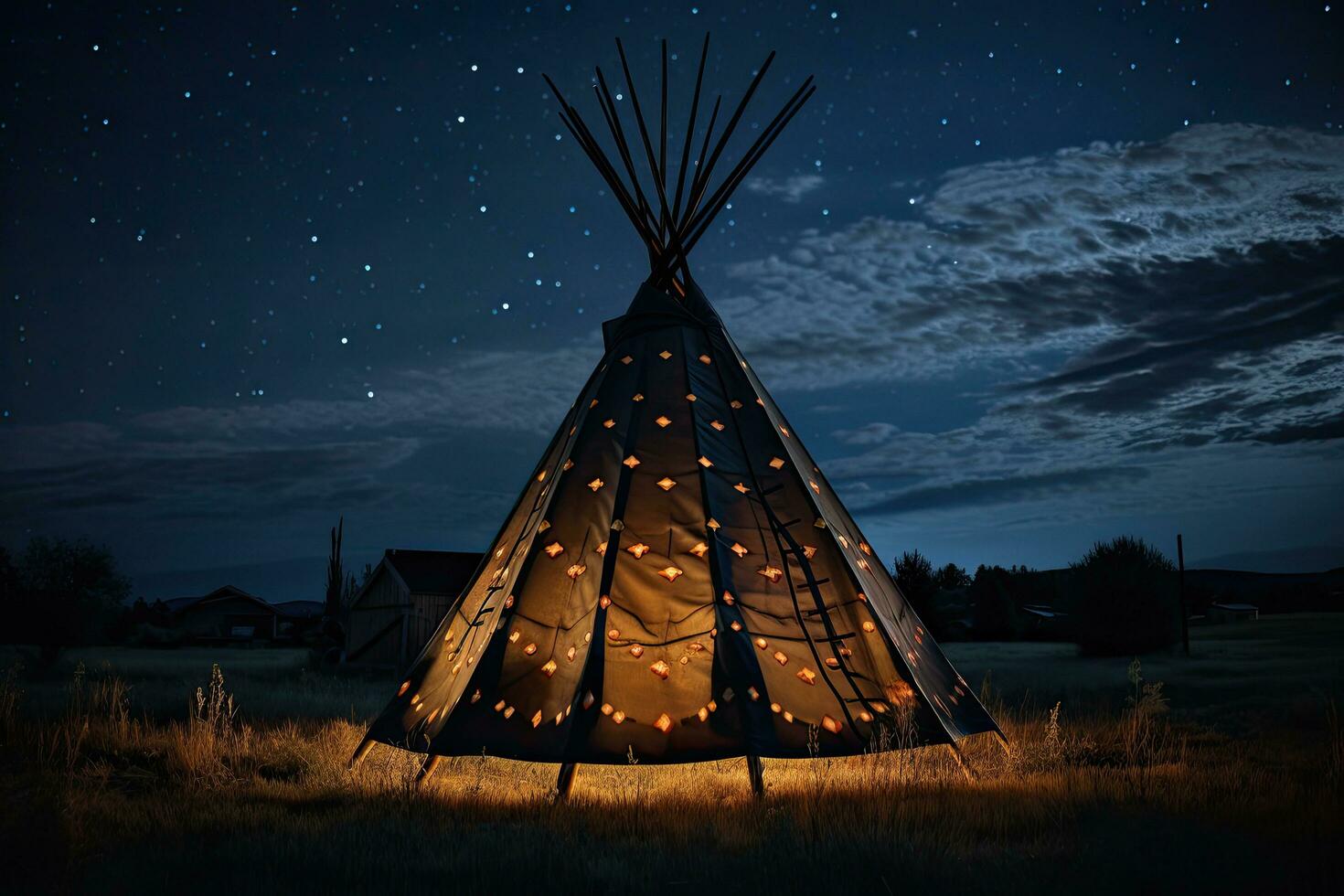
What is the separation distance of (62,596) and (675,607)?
16.1 metres

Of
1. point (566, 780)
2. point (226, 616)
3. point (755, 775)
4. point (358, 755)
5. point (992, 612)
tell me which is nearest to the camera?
point (755, 775)

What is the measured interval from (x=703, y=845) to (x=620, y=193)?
16.8ft

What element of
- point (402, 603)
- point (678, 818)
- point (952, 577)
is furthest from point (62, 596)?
point (952, 577)

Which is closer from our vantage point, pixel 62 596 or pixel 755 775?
pixel 755 775

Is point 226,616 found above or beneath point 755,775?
beneath

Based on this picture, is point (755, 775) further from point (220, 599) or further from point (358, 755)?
point (220, 599)

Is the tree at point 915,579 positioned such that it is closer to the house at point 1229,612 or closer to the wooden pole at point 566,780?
the house at point 1229,612

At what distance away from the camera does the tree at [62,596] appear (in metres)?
16.4

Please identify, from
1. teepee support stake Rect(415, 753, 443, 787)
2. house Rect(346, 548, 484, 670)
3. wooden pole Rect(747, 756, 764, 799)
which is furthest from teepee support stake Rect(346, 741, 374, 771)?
house Rect(346, 548, 484, 670)

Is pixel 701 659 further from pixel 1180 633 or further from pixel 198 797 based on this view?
pixel 1180 633

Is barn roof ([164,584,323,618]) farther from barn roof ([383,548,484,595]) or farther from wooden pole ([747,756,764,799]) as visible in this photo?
wooden pole ([747,756,764,799])

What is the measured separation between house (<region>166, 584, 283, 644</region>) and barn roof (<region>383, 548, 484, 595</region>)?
731 inches

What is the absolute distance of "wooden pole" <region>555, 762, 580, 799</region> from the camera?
485 centimetres

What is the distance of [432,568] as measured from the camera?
1658 cm
